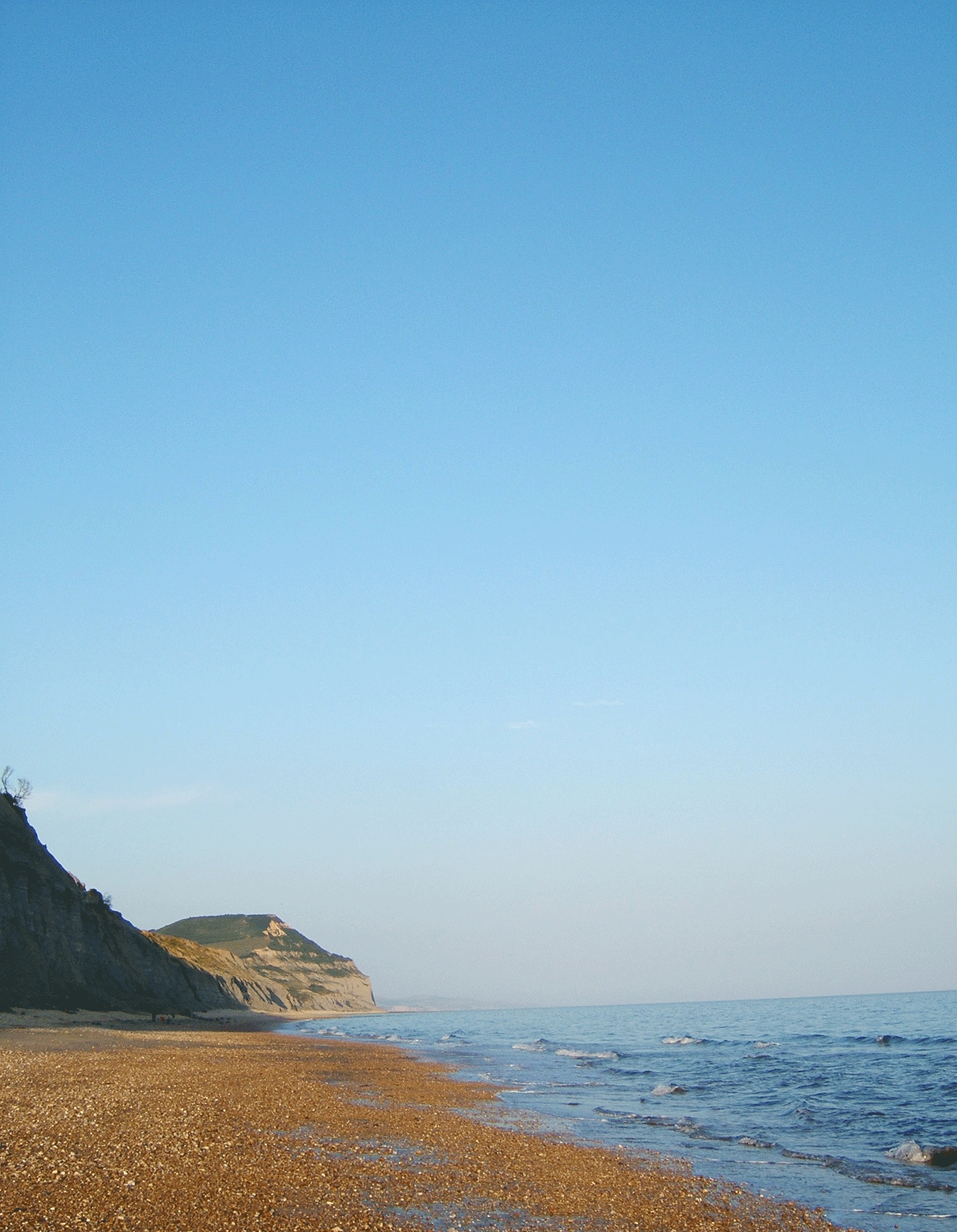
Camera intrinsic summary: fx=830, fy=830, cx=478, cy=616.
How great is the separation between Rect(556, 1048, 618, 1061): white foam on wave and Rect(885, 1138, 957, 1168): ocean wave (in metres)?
33.2

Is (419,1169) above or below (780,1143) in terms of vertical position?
above

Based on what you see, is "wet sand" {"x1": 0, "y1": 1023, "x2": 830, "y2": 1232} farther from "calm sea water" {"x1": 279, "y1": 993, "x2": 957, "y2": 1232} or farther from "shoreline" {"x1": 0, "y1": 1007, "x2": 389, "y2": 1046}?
"shoreline" {"x1": 0, "y1": 1007, "x2": 389, "y2": 1046}

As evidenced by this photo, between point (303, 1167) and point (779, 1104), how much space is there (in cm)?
2350

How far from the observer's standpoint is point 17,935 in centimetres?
5184

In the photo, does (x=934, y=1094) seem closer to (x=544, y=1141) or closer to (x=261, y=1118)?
(x=544, y=1141)

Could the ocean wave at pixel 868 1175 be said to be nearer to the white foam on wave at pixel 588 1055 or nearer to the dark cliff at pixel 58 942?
the white foam on wave at pixel 588 1055

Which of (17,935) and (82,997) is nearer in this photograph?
(17,935)

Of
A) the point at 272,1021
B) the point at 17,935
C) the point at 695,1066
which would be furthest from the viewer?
the point at 272,1021

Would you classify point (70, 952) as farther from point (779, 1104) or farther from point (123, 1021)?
point (779, 1104)

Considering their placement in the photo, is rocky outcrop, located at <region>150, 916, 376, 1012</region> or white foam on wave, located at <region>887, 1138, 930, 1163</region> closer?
white foam on wave, located at <region>887, 1138, 930, 1163</region>

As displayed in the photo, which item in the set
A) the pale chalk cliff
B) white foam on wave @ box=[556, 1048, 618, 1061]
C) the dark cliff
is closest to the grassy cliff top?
the pale chalk cliff

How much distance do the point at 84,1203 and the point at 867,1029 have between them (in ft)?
281

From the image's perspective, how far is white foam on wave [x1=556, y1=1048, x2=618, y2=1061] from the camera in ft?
174

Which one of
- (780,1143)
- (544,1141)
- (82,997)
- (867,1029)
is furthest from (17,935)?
(867,1029)
